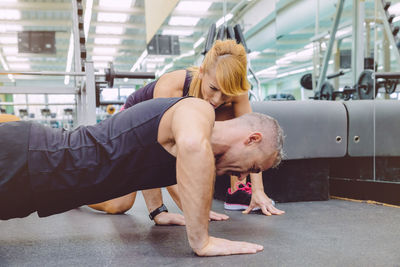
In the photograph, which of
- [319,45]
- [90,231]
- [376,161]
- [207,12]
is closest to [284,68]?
[207,12]

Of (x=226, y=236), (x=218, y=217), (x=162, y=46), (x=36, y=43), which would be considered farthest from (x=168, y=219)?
(x=162, y=46)


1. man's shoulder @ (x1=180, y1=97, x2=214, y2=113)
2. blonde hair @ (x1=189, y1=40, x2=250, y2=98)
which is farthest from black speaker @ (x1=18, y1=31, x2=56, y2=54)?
man's shoulder @ (x1=180, y1=97, x2=214, y2=113)

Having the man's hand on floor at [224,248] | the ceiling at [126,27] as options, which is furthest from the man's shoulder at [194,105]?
the ceiling at [126,27]

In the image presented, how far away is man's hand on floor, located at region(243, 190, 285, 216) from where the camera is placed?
1.51 m

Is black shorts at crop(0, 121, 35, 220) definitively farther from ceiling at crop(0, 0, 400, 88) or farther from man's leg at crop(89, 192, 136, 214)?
ceiling at crop(0, 0, 400, 88)

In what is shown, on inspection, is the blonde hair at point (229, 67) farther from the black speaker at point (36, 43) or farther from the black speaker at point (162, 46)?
the black speaker at point (162, 46)

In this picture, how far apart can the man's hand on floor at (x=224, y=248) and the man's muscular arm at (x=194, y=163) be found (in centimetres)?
4

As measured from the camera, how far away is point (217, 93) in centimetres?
125

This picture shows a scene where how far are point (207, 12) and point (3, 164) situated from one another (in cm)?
769

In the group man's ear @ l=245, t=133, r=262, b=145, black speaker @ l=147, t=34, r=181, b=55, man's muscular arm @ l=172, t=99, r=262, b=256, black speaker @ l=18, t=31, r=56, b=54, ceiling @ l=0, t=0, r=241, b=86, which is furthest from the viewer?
black speaker @ l=147, t=34, r=181, b=55

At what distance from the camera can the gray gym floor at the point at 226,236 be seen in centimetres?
95

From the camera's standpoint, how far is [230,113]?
1.47m

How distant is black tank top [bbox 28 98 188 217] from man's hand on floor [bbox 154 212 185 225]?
0.45 m

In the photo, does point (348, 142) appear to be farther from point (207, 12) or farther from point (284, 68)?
point (284, 68)
